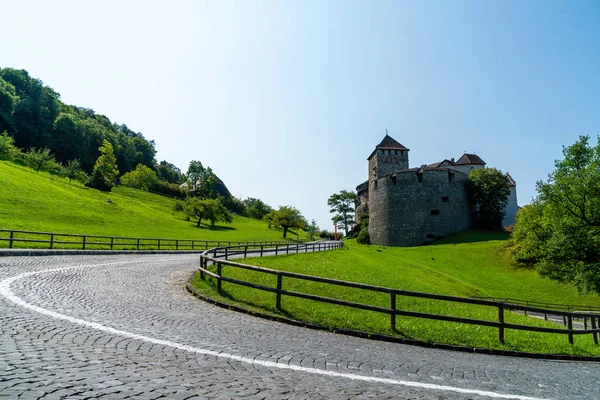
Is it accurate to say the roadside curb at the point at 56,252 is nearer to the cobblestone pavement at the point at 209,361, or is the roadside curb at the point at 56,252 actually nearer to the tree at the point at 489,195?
the cobblestone pavement at the point at 209,361

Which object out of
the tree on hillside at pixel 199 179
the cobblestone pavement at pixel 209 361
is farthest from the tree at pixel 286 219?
the cobblestone pavement at pixel 209 361

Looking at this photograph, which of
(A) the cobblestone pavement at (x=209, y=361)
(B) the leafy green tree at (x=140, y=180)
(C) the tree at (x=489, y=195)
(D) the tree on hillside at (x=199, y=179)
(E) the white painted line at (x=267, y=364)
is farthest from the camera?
(D) the tree on hillside at (x=199, y=179)

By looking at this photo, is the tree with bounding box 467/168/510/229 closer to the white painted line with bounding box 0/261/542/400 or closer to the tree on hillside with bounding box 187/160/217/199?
the tree on hillside with bounding box 187/160/217/199

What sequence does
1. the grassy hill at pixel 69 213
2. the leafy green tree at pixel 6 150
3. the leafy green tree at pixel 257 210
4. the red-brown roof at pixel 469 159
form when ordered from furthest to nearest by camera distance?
the leafy green tree at pixel 257 210 < the red-brown roof at pixel 469 159 < the leafy green tree at pixel 6 150 < the grassy hill at pixel 69 213

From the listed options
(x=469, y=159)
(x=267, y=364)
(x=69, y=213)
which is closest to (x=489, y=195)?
(x=469, y=159)

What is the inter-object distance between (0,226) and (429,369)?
2983cm

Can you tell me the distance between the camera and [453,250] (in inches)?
1885

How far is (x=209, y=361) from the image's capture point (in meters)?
4.95

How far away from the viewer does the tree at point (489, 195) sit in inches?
2445

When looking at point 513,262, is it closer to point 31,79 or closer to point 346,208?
point 346,208

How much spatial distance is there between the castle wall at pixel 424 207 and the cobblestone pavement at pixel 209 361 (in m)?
55.5

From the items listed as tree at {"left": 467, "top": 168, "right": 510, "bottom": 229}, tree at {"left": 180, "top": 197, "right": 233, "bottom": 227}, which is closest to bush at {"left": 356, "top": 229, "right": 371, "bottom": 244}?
tree at {"left": 467, "top": 168, "right": 510, "bottom": 229}

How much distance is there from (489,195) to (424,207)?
471 inches

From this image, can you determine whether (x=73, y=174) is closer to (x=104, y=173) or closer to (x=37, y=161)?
(x=37, y=161)
